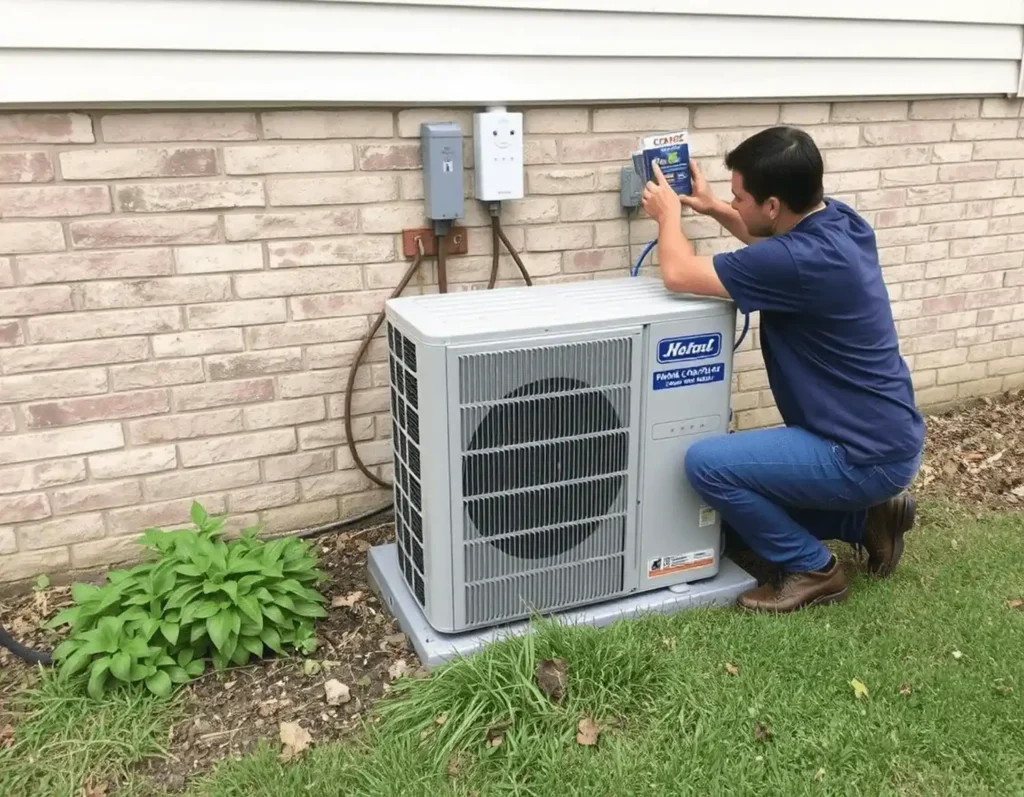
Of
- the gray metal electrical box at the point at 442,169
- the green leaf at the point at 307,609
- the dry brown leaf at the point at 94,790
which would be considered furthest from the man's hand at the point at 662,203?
the dry brown leaf at the point at 94,790

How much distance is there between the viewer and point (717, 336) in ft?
8.41

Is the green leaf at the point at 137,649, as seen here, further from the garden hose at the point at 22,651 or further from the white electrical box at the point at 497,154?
the white electrical box at the point at 497,154

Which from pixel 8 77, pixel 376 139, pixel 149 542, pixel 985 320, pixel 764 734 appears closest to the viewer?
pixel 764 734

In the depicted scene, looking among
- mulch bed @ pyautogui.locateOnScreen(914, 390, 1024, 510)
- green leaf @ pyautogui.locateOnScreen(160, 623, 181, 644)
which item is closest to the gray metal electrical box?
green leaf @ pyautogui.locateOnScreen(160, 623, 181, 644)

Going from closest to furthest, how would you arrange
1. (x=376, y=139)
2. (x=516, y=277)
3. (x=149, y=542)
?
(x=149, y=542) < (x=376, y=139) < (x=516, y=277)

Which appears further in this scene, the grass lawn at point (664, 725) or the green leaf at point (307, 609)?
the green leaf at point (307, 609)

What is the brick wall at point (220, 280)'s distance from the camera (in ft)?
8.65

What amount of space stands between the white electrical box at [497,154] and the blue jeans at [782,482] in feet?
3.54

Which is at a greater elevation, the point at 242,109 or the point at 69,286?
the point at 242,109

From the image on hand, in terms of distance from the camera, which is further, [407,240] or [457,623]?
[407,240]

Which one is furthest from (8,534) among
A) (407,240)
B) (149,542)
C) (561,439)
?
(561,439)

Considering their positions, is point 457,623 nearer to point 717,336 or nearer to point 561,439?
point 561,439

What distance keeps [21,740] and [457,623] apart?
1.14 meters

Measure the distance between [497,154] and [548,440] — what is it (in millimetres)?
1065
